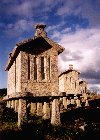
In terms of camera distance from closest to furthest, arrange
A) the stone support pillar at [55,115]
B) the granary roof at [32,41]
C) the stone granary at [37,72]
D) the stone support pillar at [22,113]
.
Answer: the stone support pillar at [22,113]
the stone granary at [37,72]
the granary roof at [32,41]
the stone support pillar at [55,115]

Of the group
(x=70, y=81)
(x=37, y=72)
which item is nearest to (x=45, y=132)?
(x=37, y=72)

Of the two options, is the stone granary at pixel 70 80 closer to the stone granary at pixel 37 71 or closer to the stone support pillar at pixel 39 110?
the stone support pillar at pixel 39 110

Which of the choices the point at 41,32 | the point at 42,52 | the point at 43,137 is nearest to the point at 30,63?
the point at 42,52

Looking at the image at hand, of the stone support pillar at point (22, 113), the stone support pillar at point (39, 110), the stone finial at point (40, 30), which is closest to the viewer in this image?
the stone support pillar at point (22, 113)

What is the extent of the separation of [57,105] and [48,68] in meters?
2.06

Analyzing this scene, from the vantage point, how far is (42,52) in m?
13.4

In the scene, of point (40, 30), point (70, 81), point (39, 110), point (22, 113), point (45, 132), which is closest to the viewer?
point (45, 132)

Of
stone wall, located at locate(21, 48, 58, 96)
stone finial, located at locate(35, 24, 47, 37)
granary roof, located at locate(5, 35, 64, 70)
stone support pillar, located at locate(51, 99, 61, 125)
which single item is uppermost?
stone finial, located at locate(35, 24, 47, 37)

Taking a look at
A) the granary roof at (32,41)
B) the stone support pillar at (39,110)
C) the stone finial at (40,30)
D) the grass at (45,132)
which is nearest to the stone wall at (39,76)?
the granary roof at (32,41)

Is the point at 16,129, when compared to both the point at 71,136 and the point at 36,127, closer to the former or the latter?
the point at 36,127

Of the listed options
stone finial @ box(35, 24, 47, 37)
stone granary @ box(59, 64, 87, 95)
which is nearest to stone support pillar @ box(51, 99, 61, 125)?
stone finial @ box(35, 24, 47, 37)

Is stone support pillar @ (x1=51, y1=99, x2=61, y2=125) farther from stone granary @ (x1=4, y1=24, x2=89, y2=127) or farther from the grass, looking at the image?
the grass

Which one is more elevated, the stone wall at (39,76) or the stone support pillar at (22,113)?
the stone wall at (39,76)

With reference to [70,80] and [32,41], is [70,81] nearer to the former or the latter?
[70,80]
